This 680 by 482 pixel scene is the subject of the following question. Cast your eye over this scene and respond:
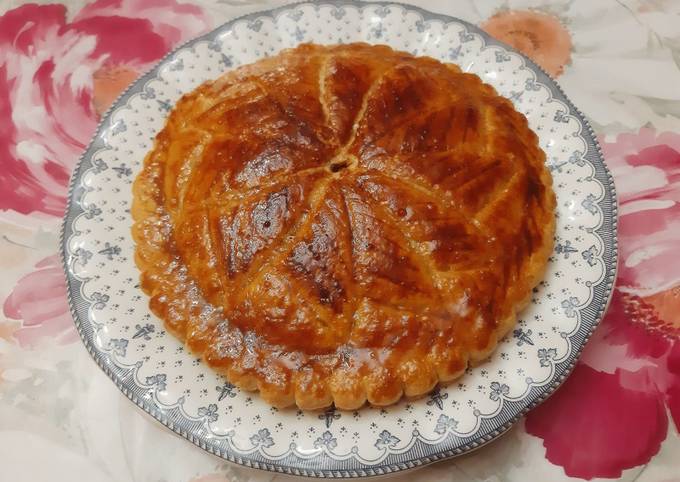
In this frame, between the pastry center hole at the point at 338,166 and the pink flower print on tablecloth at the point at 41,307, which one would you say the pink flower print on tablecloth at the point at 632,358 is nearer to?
the pastry center hole at the point at 338,166

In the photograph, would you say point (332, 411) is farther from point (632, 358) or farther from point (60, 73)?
point (60, 73)

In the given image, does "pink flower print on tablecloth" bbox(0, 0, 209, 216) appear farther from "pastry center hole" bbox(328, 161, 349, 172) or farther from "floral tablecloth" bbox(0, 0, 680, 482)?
"pastry center hole" bbox(328, 161, 349, 172)

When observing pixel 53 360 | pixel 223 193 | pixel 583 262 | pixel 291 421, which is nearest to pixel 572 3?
pixel 583 262

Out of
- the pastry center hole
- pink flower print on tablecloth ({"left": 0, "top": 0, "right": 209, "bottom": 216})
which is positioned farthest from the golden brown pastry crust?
pink flower print on tablecloth ({"left": 0, "top": 0, "right": 209, "bottom": 216})

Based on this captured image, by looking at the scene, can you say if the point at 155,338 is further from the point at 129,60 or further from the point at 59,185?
the point at 129,60

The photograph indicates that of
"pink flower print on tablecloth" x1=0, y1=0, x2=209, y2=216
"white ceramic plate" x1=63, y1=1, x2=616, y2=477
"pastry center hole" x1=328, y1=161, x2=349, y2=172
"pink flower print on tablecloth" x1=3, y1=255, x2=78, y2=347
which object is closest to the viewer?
"white ceramic plate" x1=63, y1=1, x2=616, y2=477
